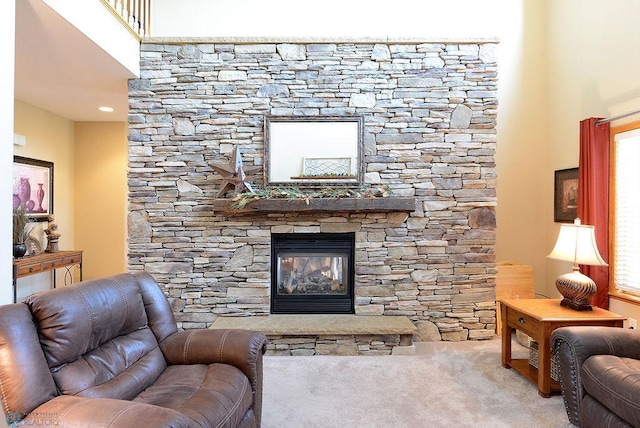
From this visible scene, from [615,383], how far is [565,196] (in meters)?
2.63

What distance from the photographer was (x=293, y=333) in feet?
10.5

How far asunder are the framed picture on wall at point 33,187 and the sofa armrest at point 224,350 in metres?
3.53

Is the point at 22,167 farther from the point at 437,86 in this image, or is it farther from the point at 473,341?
the point at 473,341

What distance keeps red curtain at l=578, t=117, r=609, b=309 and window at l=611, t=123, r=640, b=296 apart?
0.09 metres

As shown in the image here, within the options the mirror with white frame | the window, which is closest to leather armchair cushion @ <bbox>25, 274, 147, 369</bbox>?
the mirror with white frame

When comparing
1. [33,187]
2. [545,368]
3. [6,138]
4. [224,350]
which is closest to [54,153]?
[33,187]

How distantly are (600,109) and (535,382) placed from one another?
8.19ft

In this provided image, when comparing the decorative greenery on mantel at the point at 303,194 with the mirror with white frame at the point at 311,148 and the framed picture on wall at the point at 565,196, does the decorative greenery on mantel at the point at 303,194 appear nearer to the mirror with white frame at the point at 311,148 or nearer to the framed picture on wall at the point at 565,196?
the mirror with white frame at the point at 311,148

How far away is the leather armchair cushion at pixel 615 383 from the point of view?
1.66 meters

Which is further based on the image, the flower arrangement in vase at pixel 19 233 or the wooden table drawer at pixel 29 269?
the flower arrangement in vase at pixel 19 233

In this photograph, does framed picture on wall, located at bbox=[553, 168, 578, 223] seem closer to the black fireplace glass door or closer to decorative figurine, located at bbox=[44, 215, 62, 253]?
the black fireplace glass door

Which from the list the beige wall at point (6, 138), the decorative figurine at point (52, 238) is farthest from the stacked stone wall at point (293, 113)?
the decorative figurine at point (52, 238)

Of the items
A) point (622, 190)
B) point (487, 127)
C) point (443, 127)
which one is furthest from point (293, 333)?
point (622, 190)

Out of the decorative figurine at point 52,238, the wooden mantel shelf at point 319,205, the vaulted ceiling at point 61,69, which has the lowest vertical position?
the decorative figurine at point 52,238
